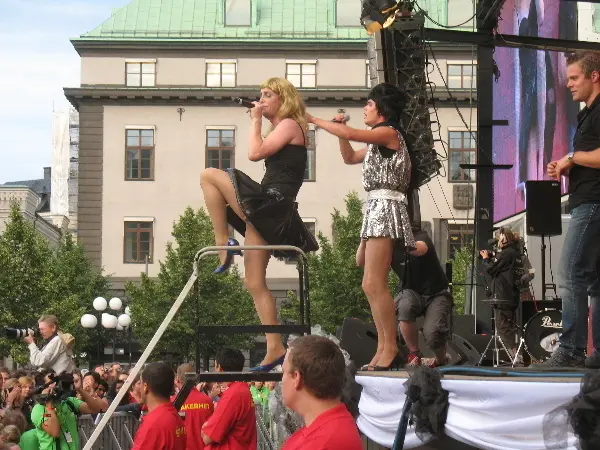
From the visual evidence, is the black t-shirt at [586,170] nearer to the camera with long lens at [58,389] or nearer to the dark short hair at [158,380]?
the dark short hair at [158,380]

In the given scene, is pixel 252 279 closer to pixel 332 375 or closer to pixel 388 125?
pixel 388 125

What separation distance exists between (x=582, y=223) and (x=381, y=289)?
1585 millimetres

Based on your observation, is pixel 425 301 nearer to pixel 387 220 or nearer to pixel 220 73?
pixel 387 220

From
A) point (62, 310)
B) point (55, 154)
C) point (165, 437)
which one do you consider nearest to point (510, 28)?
point (165, 437)

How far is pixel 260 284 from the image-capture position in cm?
852

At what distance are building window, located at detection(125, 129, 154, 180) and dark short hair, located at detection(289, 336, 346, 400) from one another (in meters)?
54.4

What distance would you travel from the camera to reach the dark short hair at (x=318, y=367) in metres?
4.84

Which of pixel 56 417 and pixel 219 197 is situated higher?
pixel 219 197

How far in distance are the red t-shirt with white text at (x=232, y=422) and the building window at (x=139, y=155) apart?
49932mm

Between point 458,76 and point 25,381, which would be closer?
point 25,381

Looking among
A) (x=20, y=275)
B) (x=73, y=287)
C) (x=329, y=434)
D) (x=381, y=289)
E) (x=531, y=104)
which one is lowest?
(x=73, y=287)

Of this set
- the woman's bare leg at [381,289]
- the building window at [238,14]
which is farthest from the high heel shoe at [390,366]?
the building window at [238,14]

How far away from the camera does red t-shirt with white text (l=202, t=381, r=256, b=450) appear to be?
9227 mm

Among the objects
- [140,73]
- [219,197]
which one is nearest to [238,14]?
[140,73]
